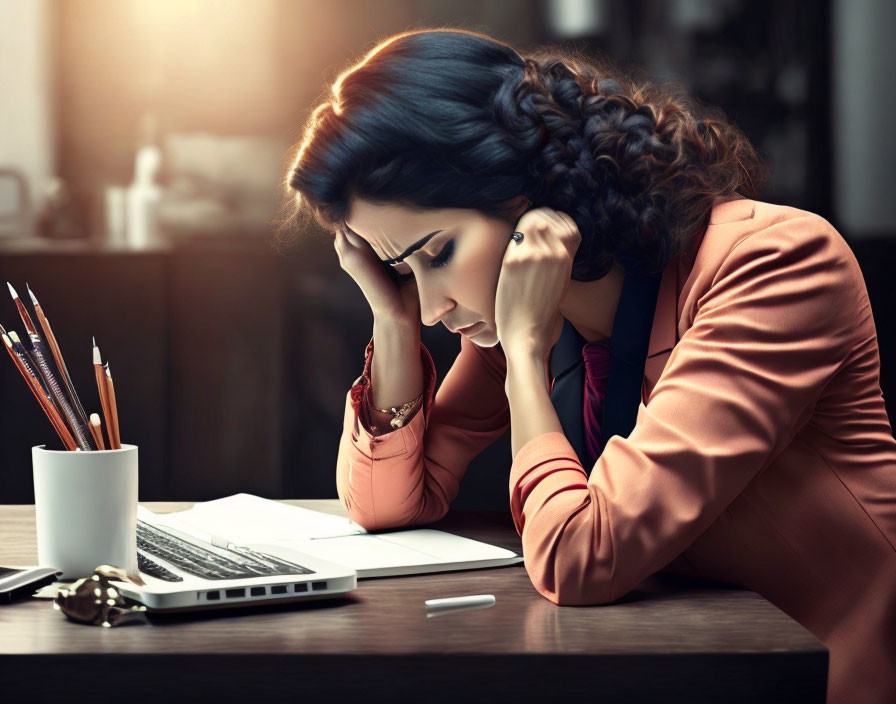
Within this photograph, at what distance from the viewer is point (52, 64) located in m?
2.55

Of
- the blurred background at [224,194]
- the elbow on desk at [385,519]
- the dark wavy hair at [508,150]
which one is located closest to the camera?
the dark wavy hair at [508,150]

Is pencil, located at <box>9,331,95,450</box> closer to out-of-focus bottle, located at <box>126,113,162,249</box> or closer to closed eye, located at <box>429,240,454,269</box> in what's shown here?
closed eye, located at <box>429,240,454,269</box>

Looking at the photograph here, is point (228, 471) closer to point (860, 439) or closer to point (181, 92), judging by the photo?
point (181, 92)

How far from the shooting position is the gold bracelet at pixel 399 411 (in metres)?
1.44

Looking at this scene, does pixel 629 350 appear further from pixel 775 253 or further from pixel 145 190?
pixel 145 190

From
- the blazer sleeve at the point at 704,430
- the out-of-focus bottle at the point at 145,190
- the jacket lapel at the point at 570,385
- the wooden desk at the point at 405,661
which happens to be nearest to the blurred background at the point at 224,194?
the out-of-focus bottle at the point at 145,190

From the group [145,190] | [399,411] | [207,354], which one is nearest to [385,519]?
[399,411]

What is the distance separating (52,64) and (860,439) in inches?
84.1

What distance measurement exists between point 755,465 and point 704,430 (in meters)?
0.07

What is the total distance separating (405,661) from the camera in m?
0.77

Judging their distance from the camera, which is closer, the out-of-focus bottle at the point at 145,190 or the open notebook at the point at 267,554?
the open notebook at the point at 267,554

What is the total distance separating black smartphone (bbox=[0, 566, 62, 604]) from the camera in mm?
902

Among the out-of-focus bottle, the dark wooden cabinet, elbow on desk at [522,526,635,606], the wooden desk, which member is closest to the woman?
elbow on desk at [522,526,635,606]

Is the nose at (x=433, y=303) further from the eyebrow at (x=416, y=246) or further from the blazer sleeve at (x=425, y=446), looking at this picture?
the blazer sleeve at (x=425, y=446)
